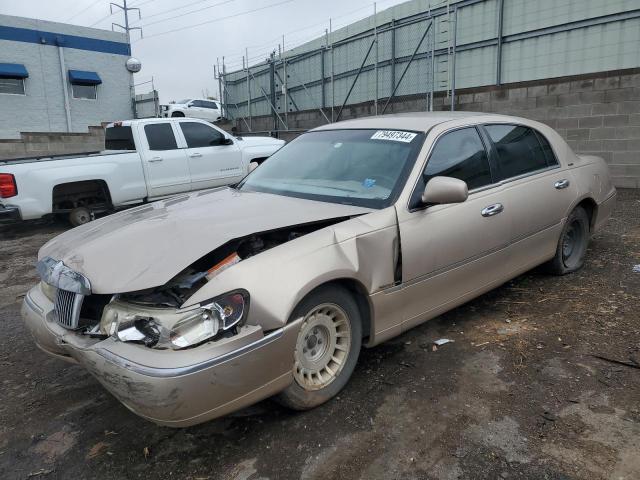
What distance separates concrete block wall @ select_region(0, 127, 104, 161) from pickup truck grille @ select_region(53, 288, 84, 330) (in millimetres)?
11528

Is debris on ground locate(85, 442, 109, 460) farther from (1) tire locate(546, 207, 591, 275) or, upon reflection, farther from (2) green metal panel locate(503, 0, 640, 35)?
(2) green metal panel locate(503, 0, 640, 35)

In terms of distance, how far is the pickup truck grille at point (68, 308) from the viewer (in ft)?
8.63

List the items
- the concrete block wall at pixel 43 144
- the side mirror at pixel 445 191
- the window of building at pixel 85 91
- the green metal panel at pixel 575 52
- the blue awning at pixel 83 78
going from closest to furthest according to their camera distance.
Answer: the side mirror at pixel 445 191, the green metal panel at pixel 575 52, the concrete block wall at pixel 43 144, the blue awning at pixel 83 78, the window of building at pixel 85 91

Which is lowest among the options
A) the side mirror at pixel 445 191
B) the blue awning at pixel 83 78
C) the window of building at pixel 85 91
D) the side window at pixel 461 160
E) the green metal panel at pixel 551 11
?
the side mirror at pixel 445 191

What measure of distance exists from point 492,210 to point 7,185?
706 cm

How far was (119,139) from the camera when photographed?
9.32 metres

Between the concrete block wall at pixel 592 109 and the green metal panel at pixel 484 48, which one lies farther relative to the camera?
the green metal panel at pixel 484 48

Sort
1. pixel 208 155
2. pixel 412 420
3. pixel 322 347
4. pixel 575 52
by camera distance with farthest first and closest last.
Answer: pixel 575 52, pixel 208 155, pixel 322 347, pixel 412 420

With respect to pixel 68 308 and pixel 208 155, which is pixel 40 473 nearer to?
pixel 68 308

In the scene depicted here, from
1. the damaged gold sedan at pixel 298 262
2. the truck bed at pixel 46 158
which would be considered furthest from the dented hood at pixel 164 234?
the truck bed at pixel 46 158

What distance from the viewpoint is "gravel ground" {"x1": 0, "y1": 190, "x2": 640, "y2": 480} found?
2426 millimetres

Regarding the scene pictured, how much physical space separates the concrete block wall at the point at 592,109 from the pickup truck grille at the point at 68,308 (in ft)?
30.2

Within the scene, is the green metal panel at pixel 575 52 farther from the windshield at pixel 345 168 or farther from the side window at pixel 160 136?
the windshield at pixel 345 168

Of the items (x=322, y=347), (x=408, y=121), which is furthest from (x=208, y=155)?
(x=322, y=347)
